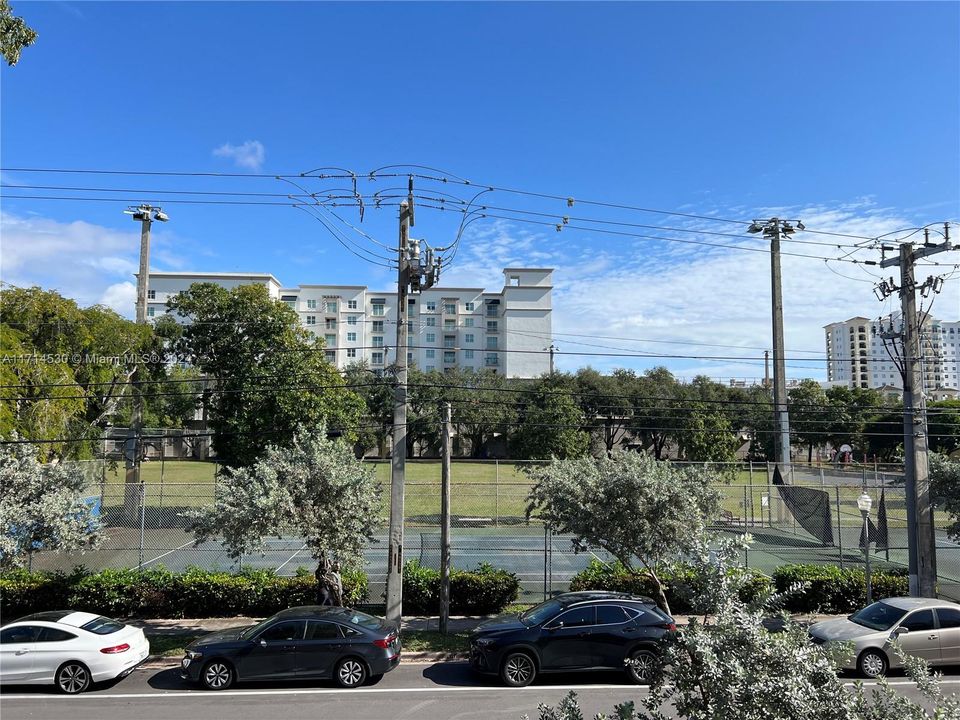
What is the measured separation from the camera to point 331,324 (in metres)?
95.6

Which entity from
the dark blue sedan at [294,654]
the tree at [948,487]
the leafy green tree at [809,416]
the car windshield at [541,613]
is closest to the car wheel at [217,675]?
the dark blue sedan at [294,654]

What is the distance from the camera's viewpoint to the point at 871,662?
12.0m

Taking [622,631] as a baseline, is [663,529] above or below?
above

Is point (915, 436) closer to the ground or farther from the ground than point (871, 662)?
farther from the ground

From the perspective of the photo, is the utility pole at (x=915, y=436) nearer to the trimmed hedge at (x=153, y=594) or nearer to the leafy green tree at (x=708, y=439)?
the trimmed hedge at (x=153, y=594)

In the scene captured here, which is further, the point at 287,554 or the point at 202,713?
the point at 287,554

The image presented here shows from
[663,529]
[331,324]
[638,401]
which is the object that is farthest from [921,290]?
[331,324]

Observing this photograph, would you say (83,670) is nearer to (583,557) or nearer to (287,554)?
(287,554)

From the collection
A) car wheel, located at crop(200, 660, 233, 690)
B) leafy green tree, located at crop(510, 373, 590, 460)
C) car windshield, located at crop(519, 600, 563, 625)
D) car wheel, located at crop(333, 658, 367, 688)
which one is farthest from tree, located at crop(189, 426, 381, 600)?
leafy green tree, located at crop(510, 373, 590, 460)

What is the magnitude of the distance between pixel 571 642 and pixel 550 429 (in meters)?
35.0

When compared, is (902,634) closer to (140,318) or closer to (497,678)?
(497,678)

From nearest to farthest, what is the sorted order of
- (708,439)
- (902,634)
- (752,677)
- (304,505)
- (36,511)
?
(752,677), (902,634), (304,505), (36,511), (708,439)

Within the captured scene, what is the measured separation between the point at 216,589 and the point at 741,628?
1515 centimetres

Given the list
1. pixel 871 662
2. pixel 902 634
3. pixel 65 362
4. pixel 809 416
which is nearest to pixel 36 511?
pixel 871 662
